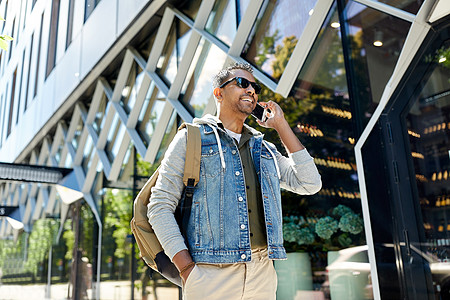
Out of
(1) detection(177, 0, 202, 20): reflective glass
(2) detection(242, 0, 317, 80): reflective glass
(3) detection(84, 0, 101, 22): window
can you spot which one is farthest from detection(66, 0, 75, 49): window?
(2) detection(242, 0, 317, 80): reflective glass

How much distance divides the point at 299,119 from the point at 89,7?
8.22 meters

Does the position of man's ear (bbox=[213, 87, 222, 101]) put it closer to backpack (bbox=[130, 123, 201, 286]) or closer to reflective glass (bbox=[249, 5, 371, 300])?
backpack (bbox=[130, 123, 201, 286])

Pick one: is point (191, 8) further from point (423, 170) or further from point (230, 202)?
point (230, 202)

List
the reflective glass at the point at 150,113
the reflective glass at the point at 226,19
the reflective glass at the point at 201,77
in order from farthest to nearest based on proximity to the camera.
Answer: the reflective glass at the point at 150,113 < the reflective glass at the point at 201,77 < the reflective glass at the point at 226,19

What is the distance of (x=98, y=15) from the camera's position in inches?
416

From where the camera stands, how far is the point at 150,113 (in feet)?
30.6

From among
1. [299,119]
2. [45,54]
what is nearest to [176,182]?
[299,119]

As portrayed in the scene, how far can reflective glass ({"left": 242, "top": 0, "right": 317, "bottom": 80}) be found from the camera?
562 centimetres

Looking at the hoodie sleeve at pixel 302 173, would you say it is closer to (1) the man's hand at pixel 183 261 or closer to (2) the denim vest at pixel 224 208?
(2) the denim vest at pixel 224 208

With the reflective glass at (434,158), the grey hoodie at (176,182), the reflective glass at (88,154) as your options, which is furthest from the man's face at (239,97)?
the reflective glass at (88,154)

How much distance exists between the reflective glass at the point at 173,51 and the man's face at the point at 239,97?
20.4 ft

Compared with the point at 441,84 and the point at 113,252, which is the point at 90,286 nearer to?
the point at 113,252

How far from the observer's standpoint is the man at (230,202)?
1910 millimetres

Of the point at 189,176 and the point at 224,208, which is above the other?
the point at 189,176
